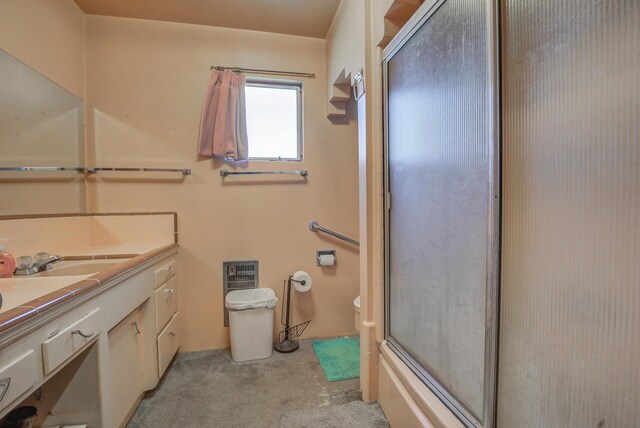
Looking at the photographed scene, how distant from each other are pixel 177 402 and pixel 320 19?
2750 millimetres

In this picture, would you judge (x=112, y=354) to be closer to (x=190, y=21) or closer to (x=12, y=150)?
(x=12, y=150)

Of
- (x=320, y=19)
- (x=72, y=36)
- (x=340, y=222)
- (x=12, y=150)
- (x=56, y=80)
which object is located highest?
(x=320, y=19)

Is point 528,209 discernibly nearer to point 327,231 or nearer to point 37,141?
point 327,231

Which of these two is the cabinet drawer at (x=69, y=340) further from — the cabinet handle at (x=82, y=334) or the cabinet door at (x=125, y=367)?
the cabinet door at (x=125, y=367)

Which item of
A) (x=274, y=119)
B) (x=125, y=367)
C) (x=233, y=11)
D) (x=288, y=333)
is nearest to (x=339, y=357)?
(x=288, y=333)

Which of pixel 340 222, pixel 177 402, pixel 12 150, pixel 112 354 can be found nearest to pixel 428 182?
pixel 340 222

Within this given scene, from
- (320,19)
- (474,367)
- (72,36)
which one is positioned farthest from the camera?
(320,19)

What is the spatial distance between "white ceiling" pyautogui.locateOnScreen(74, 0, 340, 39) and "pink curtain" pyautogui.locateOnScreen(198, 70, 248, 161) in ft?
1.25

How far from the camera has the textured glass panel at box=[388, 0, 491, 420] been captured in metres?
0.84

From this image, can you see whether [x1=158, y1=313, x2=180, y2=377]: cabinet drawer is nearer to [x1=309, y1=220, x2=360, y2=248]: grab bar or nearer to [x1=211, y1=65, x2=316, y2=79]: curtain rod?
[x1=309, y1=220, x2=360, y2=248]: grab bar

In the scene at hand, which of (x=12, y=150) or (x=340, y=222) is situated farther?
(x=340, y=222)

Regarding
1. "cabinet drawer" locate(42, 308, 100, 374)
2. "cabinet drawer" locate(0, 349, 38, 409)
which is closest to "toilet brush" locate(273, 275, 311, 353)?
"cabinet drawer" locate(42, 308, 100, 374)

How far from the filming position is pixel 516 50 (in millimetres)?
701

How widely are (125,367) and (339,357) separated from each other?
4.41 feet
